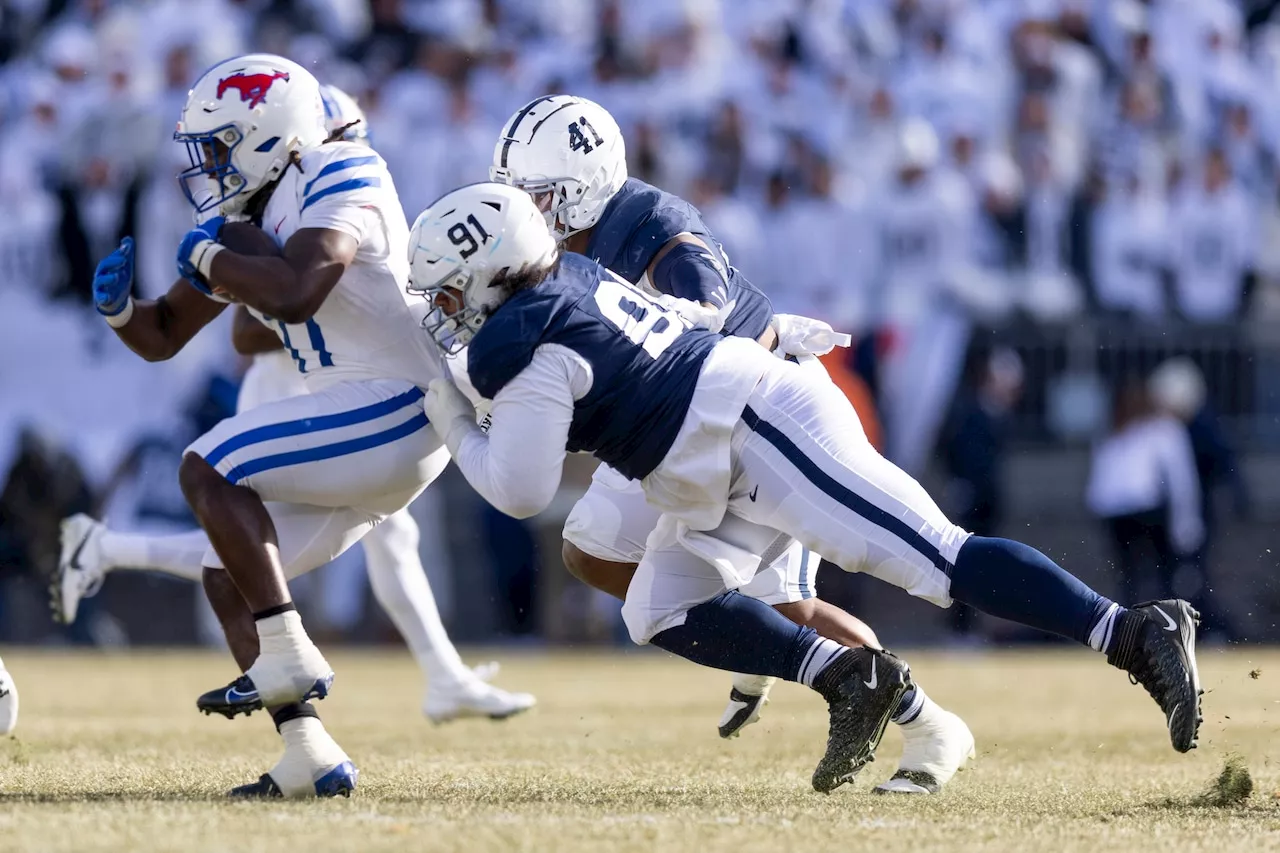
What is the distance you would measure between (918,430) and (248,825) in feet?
26.5

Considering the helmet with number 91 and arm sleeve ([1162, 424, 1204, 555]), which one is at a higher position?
the helmet with number 91

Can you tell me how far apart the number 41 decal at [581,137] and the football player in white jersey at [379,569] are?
1.36 metres

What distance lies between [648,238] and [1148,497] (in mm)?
6811

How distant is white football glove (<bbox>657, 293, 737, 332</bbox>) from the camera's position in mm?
4898

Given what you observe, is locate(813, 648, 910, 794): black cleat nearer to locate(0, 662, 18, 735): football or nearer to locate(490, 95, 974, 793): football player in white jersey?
locate(490, 95, 974, 793): football player in white jersey

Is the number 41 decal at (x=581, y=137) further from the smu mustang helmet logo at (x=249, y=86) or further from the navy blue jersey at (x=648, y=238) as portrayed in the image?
the smu mustang helmet logo at (x=249, y=86)

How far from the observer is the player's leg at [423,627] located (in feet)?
21.8

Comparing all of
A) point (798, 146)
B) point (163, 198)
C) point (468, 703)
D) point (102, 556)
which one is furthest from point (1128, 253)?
point (102, 556)

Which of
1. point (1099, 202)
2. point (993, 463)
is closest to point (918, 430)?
point (993, 463)

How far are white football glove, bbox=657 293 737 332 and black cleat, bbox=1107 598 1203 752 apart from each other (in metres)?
1.28

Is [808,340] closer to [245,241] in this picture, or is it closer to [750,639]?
[750,639]

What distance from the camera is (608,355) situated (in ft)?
15.1

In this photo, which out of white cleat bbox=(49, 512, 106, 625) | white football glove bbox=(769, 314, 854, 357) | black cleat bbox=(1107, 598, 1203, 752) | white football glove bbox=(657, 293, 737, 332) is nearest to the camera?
black cleat bbox=(1107, 598, 1203, 752)

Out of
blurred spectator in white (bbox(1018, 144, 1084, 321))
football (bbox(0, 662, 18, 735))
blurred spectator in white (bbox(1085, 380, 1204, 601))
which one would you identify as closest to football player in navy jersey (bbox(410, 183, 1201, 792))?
football (bbox(0, 662, 18, 735))
